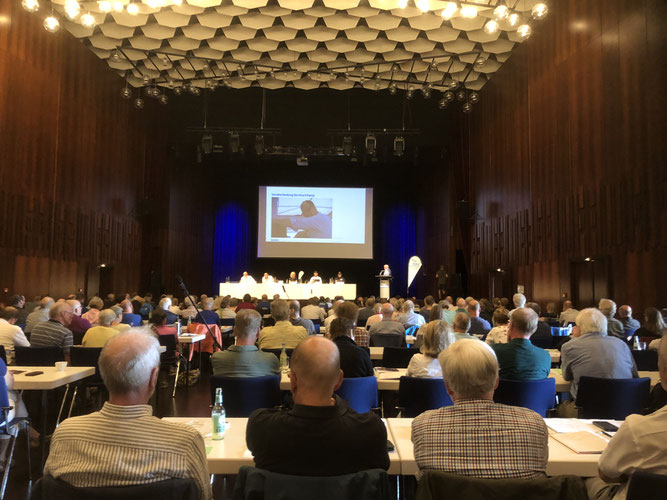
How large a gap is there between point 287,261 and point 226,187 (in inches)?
154

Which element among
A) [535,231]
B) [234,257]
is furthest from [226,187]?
[535,231]

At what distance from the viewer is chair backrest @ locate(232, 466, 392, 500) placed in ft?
5.49

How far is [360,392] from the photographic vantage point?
11.9 feet

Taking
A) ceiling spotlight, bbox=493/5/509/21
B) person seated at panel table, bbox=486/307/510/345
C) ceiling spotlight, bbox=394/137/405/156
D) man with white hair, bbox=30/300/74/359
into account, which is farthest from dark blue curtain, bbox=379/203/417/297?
man with white hair, bbox=30/300/74/359

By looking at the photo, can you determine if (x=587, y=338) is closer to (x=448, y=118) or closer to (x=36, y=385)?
(x=36, y=385)

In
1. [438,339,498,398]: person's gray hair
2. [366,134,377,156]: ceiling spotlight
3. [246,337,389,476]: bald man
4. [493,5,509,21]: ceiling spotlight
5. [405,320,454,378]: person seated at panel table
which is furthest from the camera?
[366,134,377,156]: ceiling spotlight

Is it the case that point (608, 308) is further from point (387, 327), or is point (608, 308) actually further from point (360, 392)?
point (360, 392)

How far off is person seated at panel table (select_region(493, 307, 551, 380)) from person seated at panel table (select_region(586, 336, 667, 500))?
73.2 inches

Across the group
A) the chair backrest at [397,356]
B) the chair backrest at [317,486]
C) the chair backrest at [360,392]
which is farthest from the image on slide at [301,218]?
the chair backrest at [317,486]

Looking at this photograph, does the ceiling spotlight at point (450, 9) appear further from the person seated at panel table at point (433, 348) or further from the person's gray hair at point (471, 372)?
the person's gray hair at point (471, 372)

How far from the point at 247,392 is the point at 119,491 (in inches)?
76.4

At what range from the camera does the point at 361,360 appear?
3.92 metres

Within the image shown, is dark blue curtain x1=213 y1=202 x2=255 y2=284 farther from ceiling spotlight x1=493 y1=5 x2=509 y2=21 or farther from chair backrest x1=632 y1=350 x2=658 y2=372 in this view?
chair backrest x1=632 y1=350 x2=658 y2=372

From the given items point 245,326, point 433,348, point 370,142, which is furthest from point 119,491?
point 370,142
